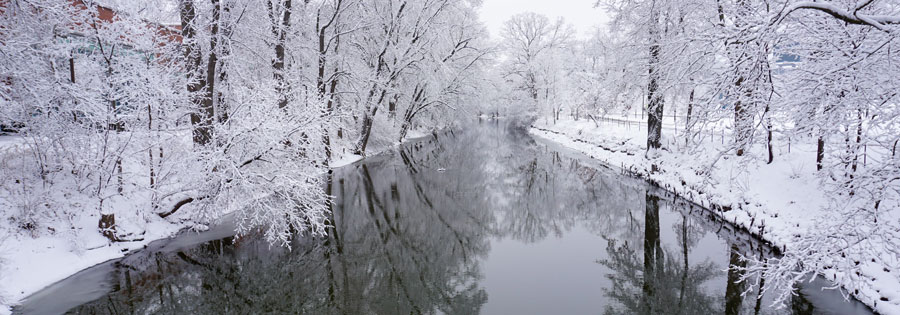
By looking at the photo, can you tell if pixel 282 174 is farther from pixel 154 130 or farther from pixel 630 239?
pixel 630 239

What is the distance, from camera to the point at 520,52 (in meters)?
54.3

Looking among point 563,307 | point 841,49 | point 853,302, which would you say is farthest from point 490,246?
point 841,49

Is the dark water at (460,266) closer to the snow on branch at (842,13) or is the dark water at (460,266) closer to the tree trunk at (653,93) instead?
the tree trunk at (653,93)

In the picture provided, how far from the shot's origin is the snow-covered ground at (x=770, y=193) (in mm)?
7184

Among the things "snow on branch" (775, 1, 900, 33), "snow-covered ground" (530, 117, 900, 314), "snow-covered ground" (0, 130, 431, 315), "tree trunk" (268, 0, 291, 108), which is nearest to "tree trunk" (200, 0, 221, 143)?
"tree trunk" (268, 0, 291, 108)

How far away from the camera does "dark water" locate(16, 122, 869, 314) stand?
25.9ft

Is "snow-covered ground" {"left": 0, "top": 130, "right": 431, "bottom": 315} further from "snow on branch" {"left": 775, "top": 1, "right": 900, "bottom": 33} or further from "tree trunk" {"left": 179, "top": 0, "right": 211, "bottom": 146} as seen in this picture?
"snow on branch" {"left": 775, "top": 1, "right": 900, "bottom": 33}

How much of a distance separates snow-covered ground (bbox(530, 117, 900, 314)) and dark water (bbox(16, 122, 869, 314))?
1.49 ft

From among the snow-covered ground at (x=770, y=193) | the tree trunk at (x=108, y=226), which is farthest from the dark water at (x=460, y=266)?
the tree trunk at (x=108, y=226)

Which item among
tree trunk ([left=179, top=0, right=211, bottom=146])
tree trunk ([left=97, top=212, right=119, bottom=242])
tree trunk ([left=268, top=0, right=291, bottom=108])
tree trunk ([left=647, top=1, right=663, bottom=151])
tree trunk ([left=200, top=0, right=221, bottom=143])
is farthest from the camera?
tree trunk ([left=647, top=1, right=663, bottom=151])

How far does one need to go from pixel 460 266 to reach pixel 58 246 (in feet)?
29.1

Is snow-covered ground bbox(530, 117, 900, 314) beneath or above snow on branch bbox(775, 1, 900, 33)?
beneath

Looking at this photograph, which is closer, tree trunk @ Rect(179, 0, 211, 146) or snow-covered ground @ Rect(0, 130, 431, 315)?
snow-covered ground @ Rect(0, 130, 431, 315)

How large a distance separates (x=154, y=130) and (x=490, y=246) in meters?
9.72
